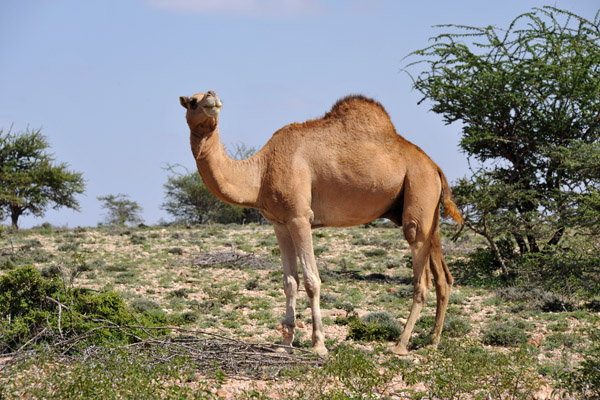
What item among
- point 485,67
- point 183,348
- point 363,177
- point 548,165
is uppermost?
point 485,67

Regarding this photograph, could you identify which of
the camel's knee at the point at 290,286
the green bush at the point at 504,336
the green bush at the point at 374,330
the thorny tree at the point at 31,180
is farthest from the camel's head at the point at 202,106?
the thorny tree at the point at 31,180

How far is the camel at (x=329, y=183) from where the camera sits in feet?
30.2

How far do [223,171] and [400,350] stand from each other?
354 cm

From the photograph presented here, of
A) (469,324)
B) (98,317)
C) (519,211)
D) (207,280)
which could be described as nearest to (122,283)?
(207,280)

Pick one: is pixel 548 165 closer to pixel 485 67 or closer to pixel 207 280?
pixel 485 67

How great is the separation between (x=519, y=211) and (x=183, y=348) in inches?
529

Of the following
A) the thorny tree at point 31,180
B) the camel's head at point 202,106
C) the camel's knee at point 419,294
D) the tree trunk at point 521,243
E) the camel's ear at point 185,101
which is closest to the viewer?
the camel's head at point 202,106

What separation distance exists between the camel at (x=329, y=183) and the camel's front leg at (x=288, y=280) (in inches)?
0.6

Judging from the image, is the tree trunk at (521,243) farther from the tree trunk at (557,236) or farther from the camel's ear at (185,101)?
the camel's ear at (185,101)

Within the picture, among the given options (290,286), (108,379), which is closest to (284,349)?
(290,286)

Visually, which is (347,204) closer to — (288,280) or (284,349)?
(288,280)

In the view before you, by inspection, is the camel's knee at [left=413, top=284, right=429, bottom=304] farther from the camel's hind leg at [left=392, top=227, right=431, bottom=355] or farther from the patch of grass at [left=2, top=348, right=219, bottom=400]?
the patch of grass at [left=2, top=348, right=219, bottom=400]

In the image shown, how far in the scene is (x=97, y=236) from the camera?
86.2 ft

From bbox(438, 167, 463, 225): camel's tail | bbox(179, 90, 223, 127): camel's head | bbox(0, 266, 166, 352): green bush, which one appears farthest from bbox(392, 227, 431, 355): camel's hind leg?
bbox(0, 266, 166, 352): green bush
